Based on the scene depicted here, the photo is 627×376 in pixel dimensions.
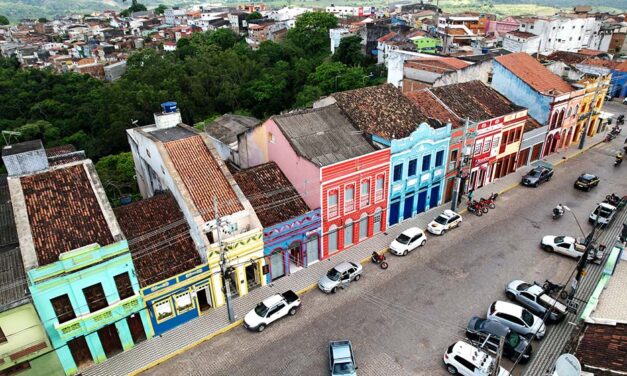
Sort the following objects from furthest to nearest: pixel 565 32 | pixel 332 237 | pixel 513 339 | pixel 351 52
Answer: pixel 565 32
pixel 351 52
pixel 332 237
pixel 513 339

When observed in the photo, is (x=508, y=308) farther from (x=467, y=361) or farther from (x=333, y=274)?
(x=333, y=274)

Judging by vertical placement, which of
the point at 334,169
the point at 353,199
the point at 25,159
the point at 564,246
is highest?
the point at 25,159

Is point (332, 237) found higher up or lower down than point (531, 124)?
lower down

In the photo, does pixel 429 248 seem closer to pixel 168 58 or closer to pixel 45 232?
pixel 45 232

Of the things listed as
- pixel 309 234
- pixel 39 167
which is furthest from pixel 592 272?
pixel 39 167

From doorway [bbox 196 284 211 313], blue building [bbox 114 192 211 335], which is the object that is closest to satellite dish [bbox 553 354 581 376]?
blue building [bbox 114 192 211 335]

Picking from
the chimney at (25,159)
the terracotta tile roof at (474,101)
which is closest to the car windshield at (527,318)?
the terracotta tile roof at (474,101)

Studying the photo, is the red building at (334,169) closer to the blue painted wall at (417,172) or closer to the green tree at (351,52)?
the blue painted wall at (417,172)

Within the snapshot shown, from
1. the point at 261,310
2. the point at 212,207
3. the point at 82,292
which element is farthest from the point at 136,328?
the point at 212,207
